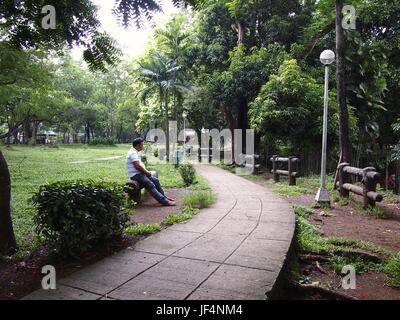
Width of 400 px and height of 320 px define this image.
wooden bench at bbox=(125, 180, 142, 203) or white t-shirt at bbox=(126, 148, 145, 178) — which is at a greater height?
white t-shirt at bbox=(126, 148, 145, 178)

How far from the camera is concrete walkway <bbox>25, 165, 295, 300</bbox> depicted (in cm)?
281

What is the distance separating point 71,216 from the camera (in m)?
3.60

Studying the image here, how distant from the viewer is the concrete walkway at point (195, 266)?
9.21 ft

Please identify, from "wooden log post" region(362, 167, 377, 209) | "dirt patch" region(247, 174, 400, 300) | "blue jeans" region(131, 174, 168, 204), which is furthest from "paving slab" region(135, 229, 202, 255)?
"wooden log post" region(362, 167, 377, 209)

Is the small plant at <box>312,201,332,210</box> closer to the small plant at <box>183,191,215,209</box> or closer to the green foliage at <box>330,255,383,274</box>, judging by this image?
the small plant at <box>183,191,215,209</box>

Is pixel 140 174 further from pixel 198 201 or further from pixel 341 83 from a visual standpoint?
pixel 341 83

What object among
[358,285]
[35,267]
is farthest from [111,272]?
[358,285]

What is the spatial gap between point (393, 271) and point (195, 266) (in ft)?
8.17

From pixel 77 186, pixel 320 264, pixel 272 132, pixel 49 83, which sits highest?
pixel 49 83

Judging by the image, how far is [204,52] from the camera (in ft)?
62.8

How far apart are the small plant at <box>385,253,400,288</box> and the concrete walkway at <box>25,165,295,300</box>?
1223mm

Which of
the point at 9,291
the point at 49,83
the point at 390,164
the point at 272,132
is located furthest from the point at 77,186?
the point at 390,164

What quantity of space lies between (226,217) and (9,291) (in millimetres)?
3634
